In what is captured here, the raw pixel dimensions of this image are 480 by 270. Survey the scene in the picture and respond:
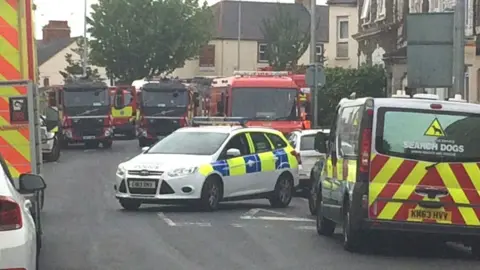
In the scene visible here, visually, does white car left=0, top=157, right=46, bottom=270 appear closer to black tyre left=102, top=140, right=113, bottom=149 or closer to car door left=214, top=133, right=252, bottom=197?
car door left=214, top=133, right=252, bottom=197

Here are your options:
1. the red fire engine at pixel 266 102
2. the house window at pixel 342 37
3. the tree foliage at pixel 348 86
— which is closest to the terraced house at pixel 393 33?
the tree foliage at pixel 348 86

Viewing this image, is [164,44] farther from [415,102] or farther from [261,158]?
[415,102]

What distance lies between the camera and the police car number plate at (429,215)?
13.2m

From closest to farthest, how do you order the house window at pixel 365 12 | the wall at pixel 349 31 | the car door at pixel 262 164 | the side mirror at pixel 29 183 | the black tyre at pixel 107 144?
the side mirror at pixel 29 183 < the car door at pixel 262 164 < the black tyre at pixel 107 144 < the house window at pixel 365 12 < the wall at pixel 349 31

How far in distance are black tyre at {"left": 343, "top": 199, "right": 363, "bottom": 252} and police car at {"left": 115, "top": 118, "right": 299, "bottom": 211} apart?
212 inches

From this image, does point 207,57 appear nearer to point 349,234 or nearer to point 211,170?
point 211,170

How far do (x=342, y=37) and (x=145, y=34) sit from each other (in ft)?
41.7

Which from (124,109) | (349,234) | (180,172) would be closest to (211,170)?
(180,172)

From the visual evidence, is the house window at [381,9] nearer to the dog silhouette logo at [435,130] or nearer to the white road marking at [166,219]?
the white road marking at [166,219]

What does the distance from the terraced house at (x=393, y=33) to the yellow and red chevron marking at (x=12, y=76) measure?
20.1 meters

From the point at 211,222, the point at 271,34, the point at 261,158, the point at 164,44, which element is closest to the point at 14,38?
the point at 211,222

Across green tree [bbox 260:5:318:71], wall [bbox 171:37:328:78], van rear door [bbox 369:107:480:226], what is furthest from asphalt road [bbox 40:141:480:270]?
wall [bbox 171:37:328:78]

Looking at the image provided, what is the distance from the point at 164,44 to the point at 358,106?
191 ft

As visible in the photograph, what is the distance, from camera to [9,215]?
775 cm
